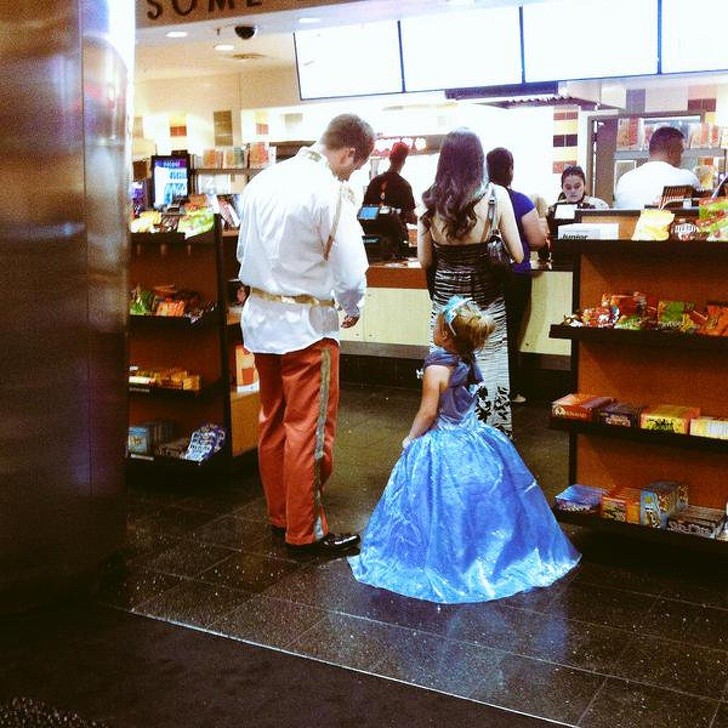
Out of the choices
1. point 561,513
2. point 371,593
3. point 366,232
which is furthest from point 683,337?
point 366,232

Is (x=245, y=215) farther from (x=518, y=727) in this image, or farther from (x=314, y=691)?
(x=518, y=727)

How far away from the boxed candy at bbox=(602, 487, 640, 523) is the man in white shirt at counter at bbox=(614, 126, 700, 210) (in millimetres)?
2764

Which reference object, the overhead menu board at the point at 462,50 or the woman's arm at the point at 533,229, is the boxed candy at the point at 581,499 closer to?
the woman's arm at the point at 533,229

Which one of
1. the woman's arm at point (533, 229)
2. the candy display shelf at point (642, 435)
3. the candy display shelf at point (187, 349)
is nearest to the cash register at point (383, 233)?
the woman's arm at point (533, 229)

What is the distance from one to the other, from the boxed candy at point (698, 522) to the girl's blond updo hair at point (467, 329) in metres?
1.08

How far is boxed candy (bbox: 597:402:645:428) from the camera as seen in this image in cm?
390

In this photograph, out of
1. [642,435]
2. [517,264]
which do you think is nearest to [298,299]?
[642,435]

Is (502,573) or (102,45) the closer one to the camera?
(102,45)

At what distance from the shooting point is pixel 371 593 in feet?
Answer: 12.6

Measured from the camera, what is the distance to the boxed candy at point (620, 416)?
12.8 ft

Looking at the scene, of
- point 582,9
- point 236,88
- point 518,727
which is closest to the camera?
point 518,727

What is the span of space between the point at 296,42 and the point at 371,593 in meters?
4.98

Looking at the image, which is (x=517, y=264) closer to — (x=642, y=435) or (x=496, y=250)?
(x=496, y=250)

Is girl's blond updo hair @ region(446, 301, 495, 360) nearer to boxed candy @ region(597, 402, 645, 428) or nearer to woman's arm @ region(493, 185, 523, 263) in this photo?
boxed candy @ region(597, 402, 645, 428)
